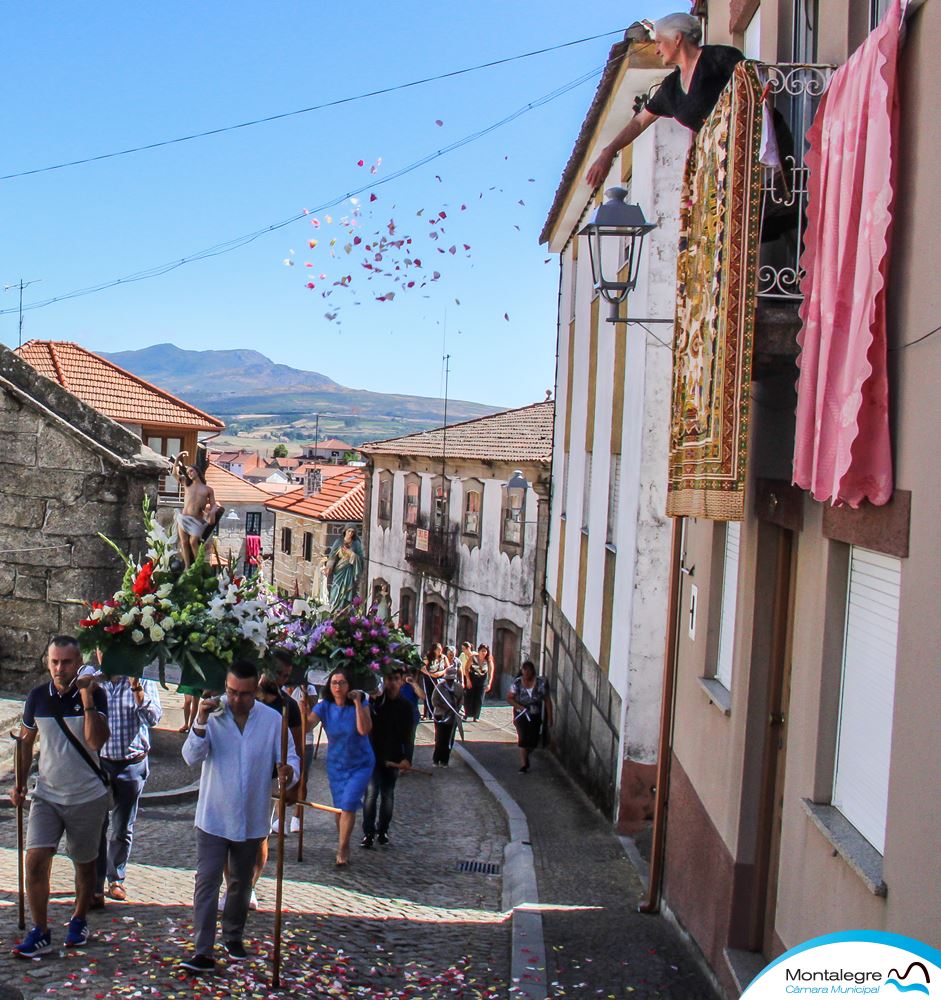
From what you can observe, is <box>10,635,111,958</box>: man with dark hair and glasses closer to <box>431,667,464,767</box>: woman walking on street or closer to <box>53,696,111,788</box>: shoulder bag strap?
<box>53,696,111,788</box>: shoulder bag strap

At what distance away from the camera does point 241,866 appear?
6.70 meters

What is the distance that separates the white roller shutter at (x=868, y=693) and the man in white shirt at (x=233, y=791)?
301cm

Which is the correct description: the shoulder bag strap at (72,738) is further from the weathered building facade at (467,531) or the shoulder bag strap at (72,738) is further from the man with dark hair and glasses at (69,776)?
the weathered building facade at (467,531)

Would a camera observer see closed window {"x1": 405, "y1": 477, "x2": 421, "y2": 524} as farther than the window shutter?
Yes

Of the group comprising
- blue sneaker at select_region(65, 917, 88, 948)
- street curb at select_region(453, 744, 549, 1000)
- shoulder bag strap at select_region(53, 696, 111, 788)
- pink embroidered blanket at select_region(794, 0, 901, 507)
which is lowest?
street curb at select_region(453, 744, 549, 1000)

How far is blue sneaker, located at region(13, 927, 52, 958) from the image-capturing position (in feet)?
20.7

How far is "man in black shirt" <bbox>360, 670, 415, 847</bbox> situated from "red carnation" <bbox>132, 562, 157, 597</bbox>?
9.13 ft

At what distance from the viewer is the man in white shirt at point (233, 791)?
21.7 feet

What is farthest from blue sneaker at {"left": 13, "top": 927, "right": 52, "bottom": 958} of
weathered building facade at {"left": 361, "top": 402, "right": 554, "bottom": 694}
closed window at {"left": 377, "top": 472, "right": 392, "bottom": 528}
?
closed window at {"left": 377, "top": 472, "right": 392, "bottom": 528}

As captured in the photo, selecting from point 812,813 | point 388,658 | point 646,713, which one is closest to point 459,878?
point 388,658

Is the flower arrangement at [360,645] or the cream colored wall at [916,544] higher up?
the cream colored wall at [916,544]

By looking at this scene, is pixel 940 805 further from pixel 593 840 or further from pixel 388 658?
pixel 593 840

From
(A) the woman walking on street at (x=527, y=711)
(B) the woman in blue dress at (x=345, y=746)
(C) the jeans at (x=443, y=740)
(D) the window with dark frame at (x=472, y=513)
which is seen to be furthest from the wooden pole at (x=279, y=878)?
(D) the window with dark frame at (x=472, y=513)

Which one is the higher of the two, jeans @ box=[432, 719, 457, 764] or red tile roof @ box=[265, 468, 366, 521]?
red tile roof @ box=[265, 468, 366, 521]
